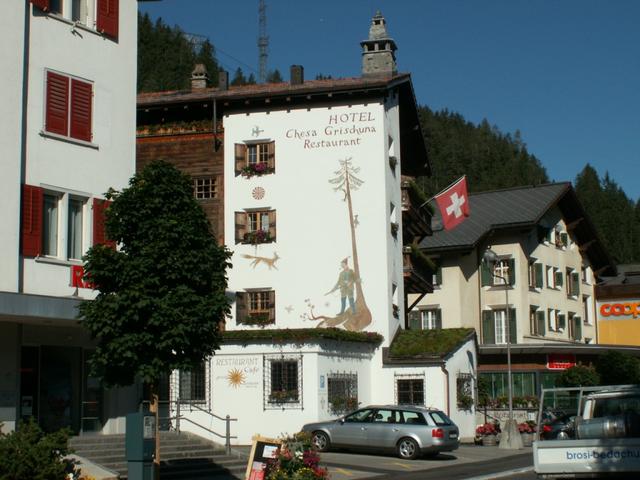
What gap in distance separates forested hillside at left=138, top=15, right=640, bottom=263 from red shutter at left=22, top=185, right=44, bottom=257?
9924 centimetres

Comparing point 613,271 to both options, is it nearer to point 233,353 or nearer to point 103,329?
point 233,353

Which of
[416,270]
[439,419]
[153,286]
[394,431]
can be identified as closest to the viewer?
[153,286]

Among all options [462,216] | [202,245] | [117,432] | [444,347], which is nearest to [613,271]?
[462,216]

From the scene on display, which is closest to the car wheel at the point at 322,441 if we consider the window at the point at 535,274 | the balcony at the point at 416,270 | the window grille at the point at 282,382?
the window grille at the point at 282,382

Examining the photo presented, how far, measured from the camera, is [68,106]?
912 inches

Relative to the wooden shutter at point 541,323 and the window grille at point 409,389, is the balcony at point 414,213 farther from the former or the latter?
the wooden shutter at point 541,323

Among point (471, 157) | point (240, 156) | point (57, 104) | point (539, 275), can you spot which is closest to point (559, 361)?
point (539, 275)

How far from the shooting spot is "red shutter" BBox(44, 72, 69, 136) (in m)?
22.7

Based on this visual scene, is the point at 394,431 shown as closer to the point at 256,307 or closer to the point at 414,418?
the point at 414,418

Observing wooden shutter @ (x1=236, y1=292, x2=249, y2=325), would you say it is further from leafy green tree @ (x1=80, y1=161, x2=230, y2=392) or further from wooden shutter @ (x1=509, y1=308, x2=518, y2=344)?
leafy green tree @ (x1=80, y1=161, x2=230, y2=392)

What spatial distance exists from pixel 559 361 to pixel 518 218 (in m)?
8.38

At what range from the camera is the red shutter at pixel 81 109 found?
23.3 metres

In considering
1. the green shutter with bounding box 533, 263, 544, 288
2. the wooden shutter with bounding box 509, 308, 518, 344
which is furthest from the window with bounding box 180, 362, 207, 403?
the green shutter with bounding box 533, 263, 544, 288

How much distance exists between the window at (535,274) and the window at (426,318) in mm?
5191
